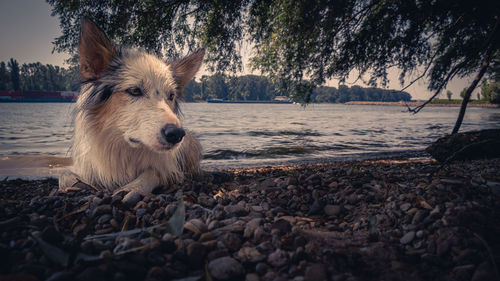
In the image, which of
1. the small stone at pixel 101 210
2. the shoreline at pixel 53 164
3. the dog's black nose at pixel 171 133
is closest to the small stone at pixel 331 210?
the dog's black nose at pixel 171 133

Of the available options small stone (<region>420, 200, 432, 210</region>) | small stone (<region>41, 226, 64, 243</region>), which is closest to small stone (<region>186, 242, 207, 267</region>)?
small stone (<region>41, 226, 64, 243</region>)

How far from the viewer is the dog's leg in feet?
8.87

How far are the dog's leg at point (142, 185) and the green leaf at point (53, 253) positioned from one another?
1183 millimetres

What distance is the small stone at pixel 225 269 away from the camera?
4.50ft

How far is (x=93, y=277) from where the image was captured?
118cm

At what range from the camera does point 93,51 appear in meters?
2.94

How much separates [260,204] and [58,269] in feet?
5.66

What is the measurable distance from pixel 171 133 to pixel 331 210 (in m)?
1.72

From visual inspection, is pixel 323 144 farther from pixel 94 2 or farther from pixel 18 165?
pixel 18 165

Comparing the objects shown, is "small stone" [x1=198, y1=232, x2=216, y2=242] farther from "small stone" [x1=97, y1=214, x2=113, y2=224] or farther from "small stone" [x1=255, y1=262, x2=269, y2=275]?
"small stone" [x1=97, y1=214, x2=113, y2=224]

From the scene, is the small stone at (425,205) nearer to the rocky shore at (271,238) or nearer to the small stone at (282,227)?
the rocky shore at (271,238)

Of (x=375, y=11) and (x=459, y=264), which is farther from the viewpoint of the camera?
(x=375, y=11)

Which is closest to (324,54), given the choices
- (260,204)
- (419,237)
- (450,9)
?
(450,9)

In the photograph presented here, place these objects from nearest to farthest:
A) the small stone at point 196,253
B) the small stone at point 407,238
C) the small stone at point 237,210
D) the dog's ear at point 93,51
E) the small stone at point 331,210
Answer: the small stone at point 196,253 < the small stone at point 407,238 < the small stone at point 237,210 < the small stone at point 331,210 < the dog's ear at point 93,51
